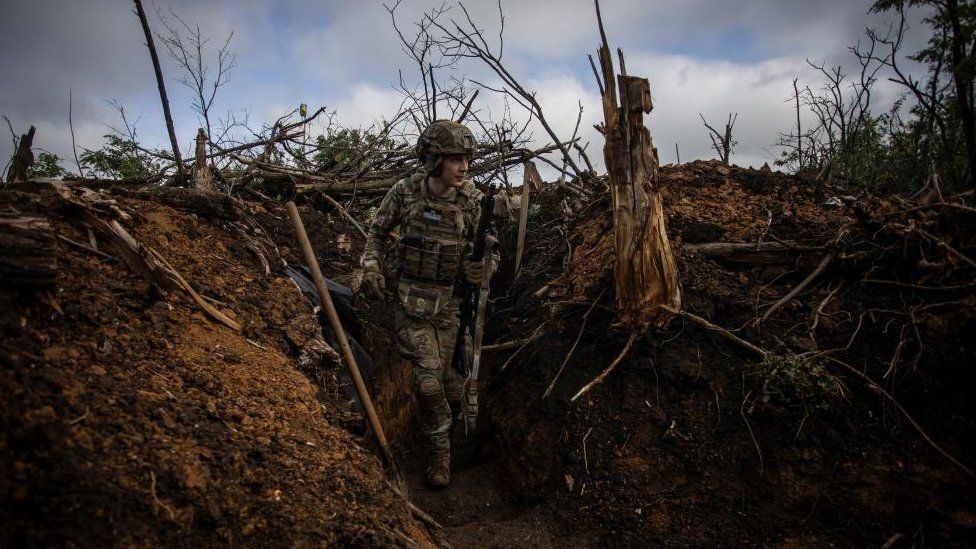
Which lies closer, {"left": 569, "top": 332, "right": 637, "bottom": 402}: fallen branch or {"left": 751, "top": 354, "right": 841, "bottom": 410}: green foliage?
{"left": 751, "top": 354, "right": 841, "bottom": 410}: green foliage

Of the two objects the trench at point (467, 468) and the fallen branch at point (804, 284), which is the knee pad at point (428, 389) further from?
the fallen branch at point (804, 284)

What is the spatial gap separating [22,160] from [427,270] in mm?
2981

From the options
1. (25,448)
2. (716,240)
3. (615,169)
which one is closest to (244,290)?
(25,448)

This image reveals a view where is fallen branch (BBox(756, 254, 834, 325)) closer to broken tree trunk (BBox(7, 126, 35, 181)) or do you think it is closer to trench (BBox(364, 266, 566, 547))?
trench (BBox(364, 266, 566, 547))

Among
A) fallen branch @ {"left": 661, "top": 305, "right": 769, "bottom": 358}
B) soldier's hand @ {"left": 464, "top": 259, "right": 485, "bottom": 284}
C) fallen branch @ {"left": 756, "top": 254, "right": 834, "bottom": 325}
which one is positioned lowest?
fallen branch @ {"left": 661, "top": 305, "right": 769, "bottom": 358}

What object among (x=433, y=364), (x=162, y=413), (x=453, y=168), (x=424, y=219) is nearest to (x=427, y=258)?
(x=424, y=219)

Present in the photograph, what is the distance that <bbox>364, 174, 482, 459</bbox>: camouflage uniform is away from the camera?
12.6ft

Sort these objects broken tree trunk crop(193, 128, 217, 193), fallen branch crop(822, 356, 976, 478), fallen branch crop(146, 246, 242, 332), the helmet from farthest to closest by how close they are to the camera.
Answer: broken tree trunk crop(193, 128, 217, 193), the helmet, fallen branch crop(146, 246, 242, 332), fallen branch crop(822, 356, 976, 478)

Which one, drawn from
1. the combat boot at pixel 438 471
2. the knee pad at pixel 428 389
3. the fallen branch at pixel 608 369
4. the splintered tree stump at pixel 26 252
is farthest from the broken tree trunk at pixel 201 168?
the fallen branch at pixel 608 369

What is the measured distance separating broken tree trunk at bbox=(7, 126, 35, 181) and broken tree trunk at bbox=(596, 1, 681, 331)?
13.4ft

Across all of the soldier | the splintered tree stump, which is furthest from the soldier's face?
the splintered tree stump

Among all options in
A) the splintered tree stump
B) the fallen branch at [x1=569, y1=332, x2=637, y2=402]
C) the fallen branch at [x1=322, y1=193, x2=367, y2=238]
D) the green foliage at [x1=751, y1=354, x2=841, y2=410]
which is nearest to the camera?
the splintered tree stump

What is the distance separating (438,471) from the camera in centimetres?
398

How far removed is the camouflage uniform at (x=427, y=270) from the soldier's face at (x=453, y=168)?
0.50 feet
